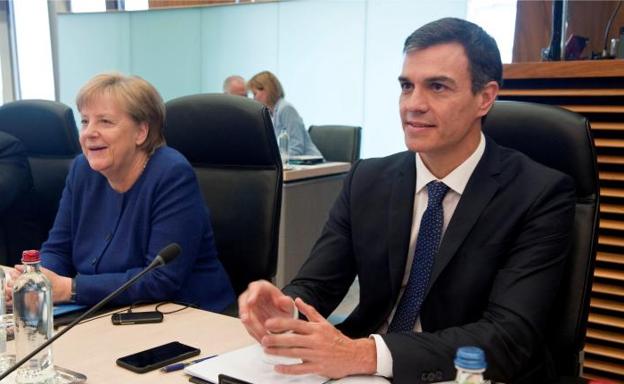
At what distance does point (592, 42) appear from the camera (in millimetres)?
2932

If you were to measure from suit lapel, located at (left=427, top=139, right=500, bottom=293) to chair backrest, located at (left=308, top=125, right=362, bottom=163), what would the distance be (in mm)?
3310

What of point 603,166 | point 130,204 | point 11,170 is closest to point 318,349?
point 130,204

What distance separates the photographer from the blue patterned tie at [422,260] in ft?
4.69

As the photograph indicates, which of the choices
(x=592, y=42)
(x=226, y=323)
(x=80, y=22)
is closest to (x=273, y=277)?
(x=226, y=323)

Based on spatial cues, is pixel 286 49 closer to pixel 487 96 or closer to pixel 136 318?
pixel 487 96

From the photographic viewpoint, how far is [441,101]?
1445mm

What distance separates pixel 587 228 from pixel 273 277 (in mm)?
928

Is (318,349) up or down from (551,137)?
down

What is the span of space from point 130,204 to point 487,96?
998mm

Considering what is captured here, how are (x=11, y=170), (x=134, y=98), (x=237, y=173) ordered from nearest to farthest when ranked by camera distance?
(x=134, y=98), (x=237, y=173), (x=11, y=170)

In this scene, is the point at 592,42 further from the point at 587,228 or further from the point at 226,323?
the point at 226,323

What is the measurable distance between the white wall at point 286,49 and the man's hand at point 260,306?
4.06 metres

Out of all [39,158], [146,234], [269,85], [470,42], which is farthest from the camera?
[269,85]

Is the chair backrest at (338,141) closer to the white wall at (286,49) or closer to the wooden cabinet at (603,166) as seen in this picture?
the white wall at (286,49)
